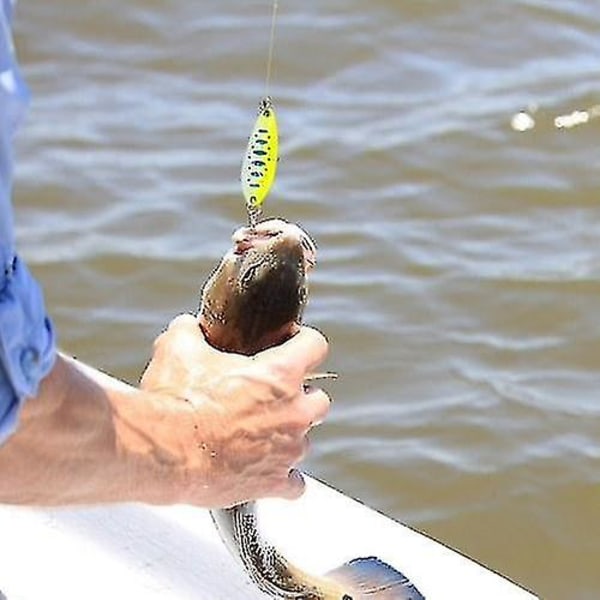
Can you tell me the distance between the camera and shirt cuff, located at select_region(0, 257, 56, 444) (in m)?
1.63

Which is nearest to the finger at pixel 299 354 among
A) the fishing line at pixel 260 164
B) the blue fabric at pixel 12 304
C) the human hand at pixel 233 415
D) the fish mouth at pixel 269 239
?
the human hand at pixel 233 415

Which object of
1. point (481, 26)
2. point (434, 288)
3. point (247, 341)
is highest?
point (481, 26)

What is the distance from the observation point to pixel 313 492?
3.08m

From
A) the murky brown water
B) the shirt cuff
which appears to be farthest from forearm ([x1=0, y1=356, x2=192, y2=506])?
the murky brown water

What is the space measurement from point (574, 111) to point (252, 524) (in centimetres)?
Answer: 379

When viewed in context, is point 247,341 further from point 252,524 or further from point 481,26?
point 481,26

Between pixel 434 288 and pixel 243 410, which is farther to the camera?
pixel 434 288

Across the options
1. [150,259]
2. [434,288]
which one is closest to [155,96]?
[150,259]

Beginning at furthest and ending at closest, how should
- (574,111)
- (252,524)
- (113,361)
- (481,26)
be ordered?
(481,26), (574,111), (113,361), (252,524)

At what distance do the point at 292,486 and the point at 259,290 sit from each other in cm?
28

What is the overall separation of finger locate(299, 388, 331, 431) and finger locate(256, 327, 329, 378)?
31 mm

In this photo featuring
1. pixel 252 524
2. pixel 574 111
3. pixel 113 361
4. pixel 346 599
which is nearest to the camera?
pixel 252 524

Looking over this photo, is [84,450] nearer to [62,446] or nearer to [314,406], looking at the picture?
[62,446]

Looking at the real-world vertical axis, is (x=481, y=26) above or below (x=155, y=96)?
above
